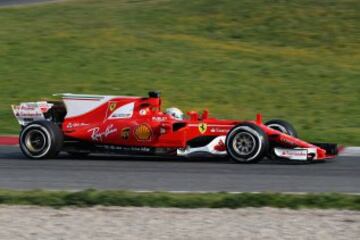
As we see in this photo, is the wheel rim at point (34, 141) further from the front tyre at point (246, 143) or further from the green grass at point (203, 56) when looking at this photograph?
the green grass at point (203, 56)

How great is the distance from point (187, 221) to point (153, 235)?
2.11ft

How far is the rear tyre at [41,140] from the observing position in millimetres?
12859

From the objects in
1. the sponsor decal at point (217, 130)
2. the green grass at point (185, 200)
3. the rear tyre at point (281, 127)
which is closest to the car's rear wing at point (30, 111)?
the sponsor decal at point (217, 130)

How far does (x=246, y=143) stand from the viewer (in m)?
12.2

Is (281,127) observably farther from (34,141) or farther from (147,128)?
(34,141)

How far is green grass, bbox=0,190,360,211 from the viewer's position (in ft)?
29.9

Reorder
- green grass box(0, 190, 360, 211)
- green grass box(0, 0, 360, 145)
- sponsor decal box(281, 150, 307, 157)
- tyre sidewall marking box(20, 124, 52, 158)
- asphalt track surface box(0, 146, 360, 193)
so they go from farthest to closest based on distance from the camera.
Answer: green grass box(0, 0, 360, 145)
tyre sidewall marking box(20, 124, 52, 158)
sponsor decal box(281, 150, 307, 157)
asphalt track surface box(0, 146, 360, 193)
green grass box(0, 190, 360, 211)

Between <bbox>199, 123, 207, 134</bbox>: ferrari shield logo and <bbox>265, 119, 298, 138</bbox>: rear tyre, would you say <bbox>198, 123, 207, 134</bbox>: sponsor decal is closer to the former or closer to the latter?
<bbox>199, 123, 207, 134</bbox>: ferrari shield logo

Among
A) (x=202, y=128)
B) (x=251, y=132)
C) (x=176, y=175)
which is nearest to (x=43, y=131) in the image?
(x=202, y=128)

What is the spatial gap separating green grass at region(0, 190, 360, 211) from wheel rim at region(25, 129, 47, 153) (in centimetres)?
332

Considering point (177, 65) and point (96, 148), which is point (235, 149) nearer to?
point (96, 148)

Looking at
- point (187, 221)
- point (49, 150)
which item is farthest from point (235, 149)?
point (187, 221)

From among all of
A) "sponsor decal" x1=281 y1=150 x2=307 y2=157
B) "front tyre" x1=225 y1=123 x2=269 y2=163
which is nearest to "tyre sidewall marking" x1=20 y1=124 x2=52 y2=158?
"front tyre" x1=225 y1=123 x2=269 y2=163

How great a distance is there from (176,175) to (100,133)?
1814 mm
